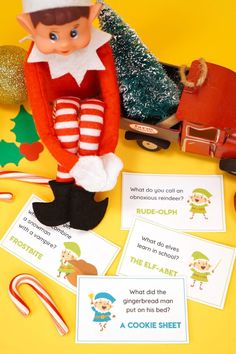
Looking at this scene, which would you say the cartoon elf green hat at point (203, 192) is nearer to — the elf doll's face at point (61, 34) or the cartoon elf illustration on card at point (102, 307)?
the cartoon elf illustration on card at point (102, 307)

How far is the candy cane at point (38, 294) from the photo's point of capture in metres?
0.92

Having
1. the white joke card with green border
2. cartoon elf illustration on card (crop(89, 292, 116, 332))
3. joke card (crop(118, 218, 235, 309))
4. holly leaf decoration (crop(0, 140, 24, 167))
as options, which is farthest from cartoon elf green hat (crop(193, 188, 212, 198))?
holly leaf decoration (crop(0, 140, 24, 167))

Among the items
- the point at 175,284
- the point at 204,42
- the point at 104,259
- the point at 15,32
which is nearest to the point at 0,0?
the point at 15,32

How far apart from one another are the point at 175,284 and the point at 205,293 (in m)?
0.07

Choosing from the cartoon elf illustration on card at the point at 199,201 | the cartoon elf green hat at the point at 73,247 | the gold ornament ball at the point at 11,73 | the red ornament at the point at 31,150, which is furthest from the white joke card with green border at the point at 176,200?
the gold ornament ball at the point at 11,73

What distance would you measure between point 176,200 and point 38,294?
0.38 metres

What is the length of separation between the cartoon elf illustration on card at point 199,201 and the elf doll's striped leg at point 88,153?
20 cm

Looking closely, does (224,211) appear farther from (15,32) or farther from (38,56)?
(15,32)

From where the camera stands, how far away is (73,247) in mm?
996

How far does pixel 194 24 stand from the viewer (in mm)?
1242

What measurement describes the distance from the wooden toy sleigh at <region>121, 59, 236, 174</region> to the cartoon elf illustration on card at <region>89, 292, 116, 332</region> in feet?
1.21

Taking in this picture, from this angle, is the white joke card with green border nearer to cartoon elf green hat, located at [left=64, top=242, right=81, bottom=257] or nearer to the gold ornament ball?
cartoon elf green hat, located at [left=64, top=242, right=81, bottom=257]

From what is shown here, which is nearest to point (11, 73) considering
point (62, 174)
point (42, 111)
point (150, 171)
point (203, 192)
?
point (42, 111)

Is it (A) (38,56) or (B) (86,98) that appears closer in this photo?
(A) (38,56)
